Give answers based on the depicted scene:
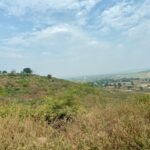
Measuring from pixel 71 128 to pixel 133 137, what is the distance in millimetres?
1520

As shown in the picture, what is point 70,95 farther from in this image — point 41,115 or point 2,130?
point 2,130

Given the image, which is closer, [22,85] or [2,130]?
[2,130]

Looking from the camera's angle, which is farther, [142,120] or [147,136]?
[142,120]

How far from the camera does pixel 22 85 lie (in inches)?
1863

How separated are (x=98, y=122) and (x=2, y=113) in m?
2.85

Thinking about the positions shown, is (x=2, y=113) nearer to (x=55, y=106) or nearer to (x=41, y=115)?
(x=41, y=115)

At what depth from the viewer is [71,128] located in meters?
5.95

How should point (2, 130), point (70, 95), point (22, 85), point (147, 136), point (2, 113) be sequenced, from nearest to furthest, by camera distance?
point (147, 136), point (2, 130), point (2, 113), point (70, 95), point (22, 85)

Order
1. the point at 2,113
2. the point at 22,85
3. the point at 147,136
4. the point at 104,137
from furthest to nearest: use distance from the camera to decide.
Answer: the point at 22,85
the point at 2,113
the point at 104,137
the point at 147,136

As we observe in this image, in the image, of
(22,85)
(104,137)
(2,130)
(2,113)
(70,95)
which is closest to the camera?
(104,137)

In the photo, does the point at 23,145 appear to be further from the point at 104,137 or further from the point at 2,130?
the point at 104,137

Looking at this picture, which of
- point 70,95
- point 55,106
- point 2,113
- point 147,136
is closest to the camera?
point 147,136

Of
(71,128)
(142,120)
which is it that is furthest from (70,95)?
(142,120)

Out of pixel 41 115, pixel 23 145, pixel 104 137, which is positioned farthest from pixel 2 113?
pixel 104 137
